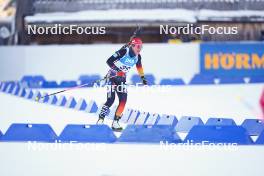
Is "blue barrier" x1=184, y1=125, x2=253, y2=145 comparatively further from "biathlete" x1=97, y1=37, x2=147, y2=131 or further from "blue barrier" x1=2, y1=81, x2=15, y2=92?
"blue barrier" x1=2, y1=81, x2=15, y2=92

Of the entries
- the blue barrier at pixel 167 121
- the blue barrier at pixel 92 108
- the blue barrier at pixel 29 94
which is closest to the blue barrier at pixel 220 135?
the blue barrier at pixel 167 121

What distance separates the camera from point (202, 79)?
24.4 feet

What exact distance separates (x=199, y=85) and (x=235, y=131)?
3744 millimetres

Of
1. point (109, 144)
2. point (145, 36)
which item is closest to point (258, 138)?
point (109, 144)

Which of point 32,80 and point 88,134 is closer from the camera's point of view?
point 88,134

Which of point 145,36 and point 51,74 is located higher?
point 145,36

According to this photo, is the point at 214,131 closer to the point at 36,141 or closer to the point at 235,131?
the point at 235,131

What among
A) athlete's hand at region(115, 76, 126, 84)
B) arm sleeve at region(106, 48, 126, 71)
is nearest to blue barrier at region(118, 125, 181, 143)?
athlete's hand at region(115, 76, 126, 84)

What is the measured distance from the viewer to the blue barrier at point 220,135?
341cm

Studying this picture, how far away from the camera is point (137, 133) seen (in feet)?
11.5

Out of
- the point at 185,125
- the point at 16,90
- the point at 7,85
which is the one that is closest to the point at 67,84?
the point at 16,90

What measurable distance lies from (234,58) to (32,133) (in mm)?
4724

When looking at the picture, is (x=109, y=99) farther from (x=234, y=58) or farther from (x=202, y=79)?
(x=234, y=58)

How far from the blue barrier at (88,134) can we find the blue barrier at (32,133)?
0.33 feet
